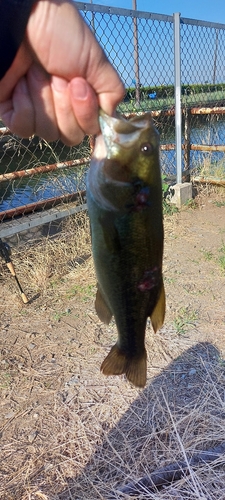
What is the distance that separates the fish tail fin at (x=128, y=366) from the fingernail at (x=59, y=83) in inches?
37.0

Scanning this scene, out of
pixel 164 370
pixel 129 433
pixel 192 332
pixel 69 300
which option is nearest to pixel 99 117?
pixel 129 433

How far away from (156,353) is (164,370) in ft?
0.65

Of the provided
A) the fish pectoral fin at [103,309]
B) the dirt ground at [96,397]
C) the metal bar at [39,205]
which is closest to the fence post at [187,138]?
the metal bar at [39,205]

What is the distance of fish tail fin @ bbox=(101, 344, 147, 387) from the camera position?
5.10 ft

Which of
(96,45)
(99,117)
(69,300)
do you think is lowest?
(69,300)

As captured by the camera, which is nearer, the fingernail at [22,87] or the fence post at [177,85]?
the fingernail at [22,87]

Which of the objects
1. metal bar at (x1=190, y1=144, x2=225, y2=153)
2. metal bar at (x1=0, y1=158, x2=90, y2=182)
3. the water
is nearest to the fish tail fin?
metal bar at (x1=0, y1=158, x2=90, y2=182)

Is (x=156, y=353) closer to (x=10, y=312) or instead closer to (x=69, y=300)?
(x=69, y=300)

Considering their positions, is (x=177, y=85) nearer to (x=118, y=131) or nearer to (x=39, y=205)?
(x=39, y=205)

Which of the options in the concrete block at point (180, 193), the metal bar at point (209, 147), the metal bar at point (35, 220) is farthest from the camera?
the metal bar at point (209, 147)

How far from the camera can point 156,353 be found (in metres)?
3.15

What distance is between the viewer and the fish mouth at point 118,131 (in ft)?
3.75

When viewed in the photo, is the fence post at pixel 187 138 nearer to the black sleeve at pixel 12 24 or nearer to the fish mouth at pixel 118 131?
the fish mouth at pixel 118 131

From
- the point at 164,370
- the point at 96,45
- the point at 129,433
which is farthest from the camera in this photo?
the point at 164,370
